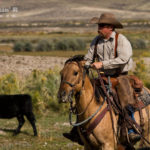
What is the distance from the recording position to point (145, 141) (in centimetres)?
732

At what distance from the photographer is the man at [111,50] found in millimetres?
6512

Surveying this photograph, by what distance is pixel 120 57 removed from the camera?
6.51 meters

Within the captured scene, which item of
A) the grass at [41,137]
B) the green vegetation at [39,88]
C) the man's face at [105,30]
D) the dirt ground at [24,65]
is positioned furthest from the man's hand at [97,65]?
the dirt ground at [24,65]

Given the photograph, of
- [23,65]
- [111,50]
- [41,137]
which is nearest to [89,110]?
[111,50]

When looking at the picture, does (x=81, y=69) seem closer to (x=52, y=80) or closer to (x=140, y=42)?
(x=52, y=80)

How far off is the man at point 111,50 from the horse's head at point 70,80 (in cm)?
41

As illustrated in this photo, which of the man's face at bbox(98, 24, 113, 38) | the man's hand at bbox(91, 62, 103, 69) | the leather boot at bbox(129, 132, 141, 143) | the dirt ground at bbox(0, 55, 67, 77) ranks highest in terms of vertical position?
the man's face at bbox(98, 24, 113, 38)

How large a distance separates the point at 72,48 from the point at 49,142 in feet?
123

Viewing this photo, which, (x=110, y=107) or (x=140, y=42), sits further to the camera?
(x=140, y=42)

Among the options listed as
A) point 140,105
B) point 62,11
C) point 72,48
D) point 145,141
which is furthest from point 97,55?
point 62,11

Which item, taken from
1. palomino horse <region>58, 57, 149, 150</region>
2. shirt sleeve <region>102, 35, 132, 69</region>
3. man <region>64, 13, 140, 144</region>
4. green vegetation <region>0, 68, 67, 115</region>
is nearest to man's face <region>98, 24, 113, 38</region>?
man <region>64, 13, 140, 144</region>

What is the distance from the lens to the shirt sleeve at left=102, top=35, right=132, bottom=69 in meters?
6.45

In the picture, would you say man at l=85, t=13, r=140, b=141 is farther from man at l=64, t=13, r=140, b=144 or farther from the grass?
the grass

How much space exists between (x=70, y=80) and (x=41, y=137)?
5.29m
